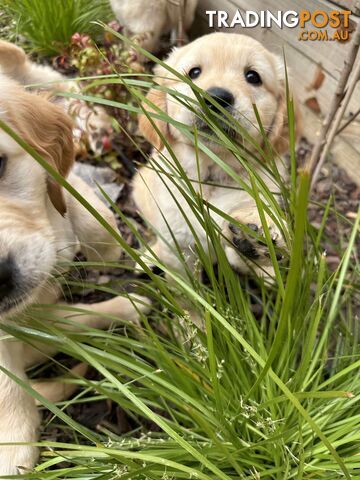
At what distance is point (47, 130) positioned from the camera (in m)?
1.13

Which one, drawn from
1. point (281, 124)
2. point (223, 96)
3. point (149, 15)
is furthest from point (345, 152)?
point (149, 15)

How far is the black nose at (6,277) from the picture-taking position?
2.87ft

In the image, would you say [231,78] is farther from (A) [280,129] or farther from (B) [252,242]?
(B) [252,242]

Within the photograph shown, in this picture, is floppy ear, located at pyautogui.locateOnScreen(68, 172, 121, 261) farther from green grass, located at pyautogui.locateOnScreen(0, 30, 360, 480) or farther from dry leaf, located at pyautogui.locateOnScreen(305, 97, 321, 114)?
dry leaf, located at pyautogui.locateOnScreen(305, 97, 321, 114)

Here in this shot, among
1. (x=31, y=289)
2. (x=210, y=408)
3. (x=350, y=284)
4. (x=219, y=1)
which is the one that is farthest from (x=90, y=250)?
(x=219, y=1)

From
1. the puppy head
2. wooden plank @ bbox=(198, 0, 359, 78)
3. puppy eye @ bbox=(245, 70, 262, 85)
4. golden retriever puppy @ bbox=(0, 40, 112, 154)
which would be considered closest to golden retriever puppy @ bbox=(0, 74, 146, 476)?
golden retriever puppy @ bbox=(0, 40, 112, 154)

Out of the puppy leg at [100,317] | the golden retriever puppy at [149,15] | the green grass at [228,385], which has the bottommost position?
the puppy leg at [100,317]

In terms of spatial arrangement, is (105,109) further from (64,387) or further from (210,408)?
(210,408)

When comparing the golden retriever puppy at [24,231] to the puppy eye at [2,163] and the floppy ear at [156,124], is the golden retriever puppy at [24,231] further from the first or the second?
the floppy ear at [156,124]

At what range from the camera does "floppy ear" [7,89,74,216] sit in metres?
1.05

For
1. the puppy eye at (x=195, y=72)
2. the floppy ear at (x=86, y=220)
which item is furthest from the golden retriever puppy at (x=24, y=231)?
the puppy eye at (x=195, y=72)

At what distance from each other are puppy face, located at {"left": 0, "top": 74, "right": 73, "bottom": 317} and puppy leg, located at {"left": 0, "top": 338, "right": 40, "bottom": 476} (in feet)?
0.77

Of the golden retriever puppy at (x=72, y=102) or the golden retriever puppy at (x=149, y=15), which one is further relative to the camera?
the golden retriever puppy at (x=149, y=15)

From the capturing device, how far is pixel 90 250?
59.3 inches
